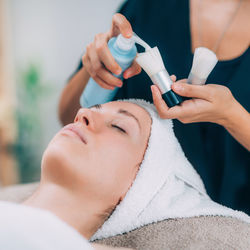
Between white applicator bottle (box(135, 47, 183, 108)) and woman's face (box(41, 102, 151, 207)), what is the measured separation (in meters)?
0.14

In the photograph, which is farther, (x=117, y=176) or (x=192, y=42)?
(x=192, y=42)

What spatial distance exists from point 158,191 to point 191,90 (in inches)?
10.3

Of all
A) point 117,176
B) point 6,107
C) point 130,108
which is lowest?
point 6,107

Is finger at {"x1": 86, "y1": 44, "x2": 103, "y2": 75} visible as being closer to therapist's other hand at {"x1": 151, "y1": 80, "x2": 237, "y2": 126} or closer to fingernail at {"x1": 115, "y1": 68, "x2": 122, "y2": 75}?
fingernail at {"x1": 115, "y1": 68, "x2": 122, "y2": 75}

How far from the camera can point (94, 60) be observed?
753 mm

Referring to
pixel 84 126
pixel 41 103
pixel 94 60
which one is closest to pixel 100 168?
pixel 84 126

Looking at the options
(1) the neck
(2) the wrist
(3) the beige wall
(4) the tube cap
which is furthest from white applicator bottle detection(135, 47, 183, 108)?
(3) the beige wall

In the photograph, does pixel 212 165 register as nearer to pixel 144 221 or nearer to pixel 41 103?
pixel 144 221

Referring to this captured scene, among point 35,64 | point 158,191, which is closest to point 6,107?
point 35,64

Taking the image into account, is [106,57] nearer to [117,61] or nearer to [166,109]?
[117,61]

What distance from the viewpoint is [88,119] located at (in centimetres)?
72

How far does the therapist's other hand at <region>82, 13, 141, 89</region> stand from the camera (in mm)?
704

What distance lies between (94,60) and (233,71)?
0.33 m

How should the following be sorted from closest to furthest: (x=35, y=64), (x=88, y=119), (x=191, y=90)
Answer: (x=191, y=90) → (x=88, y=119) → (x=35, y=64)
